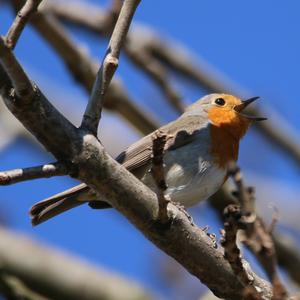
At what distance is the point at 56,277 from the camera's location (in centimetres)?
562

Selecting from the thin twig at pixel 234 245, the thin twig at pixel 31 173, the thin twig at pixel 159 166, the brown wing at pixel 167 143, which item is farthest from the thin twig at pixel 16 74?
the brown wing at pixel 167 143

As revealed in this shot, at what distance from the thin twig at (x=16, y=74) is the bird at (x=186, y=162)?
1682mm

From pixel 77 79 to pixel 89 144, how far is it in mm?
2941

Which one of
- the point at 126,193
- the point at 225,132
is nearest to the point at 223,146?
the point at 225,132

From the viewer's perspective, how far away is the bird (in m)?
4.87

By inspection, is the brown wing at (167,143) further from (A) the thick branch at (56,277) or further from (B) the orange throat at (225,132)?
(A) the thick branch at (56,277)

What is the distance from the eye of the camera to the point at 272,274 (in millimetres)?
2049

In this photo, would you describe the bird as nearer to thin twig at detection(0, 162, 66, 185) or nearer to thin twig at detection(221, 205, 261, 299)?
thin twig at detection(0, 162, 66, 185)

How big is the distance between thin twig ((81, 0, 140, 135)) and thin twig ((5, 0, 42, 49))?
1.59 feet

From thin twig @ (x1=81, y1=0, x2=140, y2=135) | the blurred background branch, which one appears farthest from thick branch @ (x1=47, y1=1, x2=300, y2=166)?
thin twig @ (x1=81, y1=0, x2=140, y2=135)

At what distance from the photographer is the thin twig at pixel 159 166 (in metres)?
2.84

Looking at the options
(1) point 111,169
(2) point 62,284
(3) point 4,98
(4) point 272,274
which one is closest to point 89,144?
(1) point 111,169

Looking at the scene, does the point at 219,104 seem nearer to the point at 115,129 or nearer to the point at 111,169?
the point at 115,129

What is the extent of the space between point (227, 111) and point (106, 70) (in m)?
2.93
